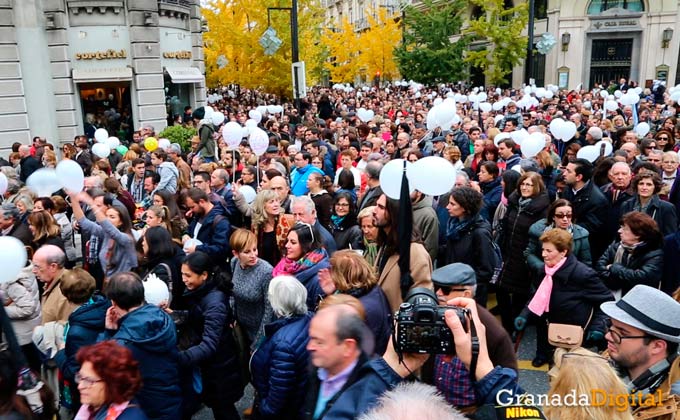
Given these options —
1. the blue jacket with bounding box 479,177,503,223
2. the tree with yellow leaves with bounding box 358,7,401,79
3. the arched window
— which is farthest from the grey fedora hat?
the tree with yellow leaves with bounding box 358,7,401,79

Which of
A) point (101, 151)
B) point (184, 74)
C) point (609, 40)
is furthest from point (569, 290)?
point (609, 40)

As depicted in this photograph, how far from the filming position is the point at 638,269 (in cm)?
474

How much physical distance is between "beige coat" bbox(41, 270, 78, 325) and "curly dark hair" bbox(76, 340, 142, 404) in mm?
1524

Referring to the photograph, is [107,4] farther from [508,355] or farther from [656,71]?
[656,71]

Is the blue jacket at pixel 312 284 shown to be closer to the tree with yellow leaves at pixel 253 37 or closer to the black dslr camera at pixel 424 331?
the black dslr camera at pixel 424 331

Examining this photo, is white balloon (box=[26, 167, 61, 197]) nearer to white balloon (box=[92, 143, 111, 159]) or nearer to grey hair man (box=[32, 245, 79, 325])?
grey hair man (box=[32, 245, 79, 325])

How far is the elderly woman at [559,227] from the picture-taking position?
5.08 metres

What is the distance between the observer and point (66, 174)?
496cm

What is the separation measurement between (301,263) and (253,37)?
21.6 meters

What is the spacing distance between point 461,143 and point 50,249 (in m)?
8.10

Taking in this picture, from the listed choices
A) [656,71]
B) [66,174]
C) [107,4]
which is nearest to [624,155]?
[66,174]

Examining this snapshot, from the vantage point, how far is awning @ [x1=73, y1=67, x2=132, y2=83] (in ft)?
55.9

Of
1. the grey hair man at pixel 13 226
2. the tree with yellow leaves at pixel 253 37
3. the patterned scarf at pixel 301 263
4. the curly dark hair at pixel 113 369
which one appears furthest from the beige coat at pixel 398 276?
the tree with yellow leaves at pixel 253 37

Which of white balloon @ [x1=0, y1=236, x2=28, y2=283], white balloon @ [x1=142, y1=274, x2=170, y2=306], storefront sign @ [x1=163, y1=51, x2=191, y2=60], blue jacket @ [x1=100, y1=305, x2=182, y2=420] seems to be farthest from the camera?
storefront sign @ [x1=163, y1=51, x2=191, y2=60]
